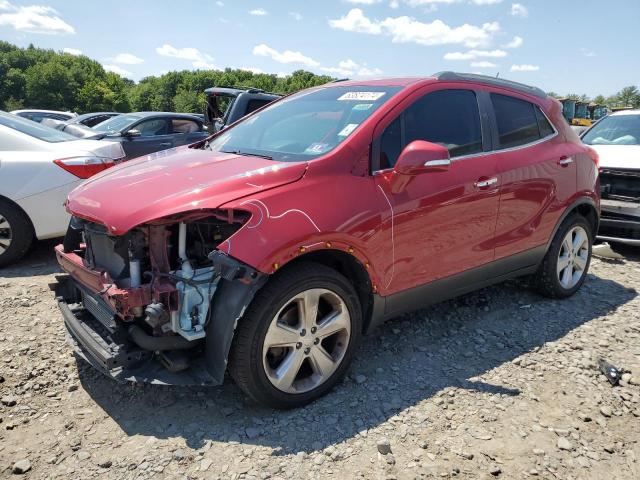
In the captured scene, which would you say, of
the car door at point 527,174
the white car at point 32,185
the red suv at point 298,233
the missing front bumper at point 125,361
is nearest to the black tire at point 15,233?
the white car at point 32,185

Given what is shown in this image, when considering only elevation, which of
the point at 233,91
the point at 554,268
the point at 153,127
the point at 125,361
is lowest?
the point at 125,361

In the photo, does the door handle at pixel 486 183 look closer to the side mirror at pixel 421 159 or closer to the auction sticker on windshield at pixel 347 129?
the side mirror at pixel 421 159

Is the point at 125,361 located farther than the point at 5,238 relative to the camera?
No

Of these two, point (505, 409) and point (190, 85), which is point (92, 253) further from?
point (190, 85)

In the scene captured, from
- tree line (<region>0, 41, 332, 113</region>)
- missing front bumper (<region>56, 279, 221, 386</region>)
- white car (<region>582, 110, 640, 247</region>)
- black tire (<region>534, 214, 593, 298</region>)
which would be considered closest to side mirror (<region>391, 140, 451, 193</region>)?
missing front bumper (<region>56, 279, 221, 386</region>)

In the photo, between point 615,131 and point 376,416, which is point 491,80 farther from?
point 615,131

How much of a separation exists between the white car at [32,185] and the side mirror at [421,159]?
3.33 meters

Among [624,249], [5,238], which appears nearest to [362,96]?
[5,238]

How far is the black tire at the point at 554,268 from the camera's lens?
415 cm

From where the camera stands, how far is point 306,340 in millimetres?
2672

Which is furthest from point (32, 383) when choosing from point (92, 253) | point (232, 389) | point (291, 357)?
point (291, 357)

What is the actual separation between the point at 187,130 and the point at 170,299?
7740 millimetres

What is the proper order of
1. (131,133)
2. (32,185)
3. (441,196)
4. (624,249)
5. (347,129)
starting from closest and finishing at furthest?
(347,129) → (441,196) → (32,185) → (624,249) → (131,133)

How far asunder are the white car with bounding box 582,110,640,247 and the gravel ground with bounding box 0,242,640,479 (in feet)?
7.09
